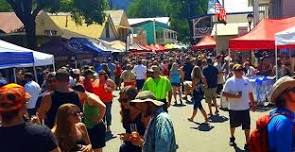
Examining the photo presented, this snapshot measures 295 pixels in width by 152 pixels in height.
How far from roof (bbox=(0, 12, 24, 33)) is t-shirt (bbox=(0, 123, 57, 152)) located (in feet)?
112

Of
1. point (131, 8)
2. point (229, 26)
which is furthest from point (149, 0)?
point (229, 26)

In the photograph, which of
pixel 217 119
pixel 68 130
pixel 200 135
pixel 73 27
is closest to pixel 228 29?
pixel 73 27

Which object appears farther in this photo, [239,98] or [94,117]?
[239,98]

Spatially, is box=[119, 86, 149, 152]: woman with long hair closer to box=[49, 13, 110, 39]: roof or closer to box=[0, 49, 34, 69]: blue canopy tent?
box=[0, 49, 34, 69]: blue canopy tent

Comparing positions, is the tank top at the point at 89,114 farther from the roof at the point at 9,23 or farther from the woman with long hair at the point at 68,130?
the roof at the point at 9,23

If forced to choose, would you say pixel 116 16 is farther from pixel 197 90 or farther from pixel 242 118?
pixel 242 118

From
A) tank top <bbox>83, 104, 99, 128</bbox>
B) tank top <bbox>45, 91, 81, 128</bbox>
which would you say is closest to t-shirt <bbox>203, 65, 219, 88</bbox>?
tank top <bbox>83, 104, 99, 128</bbox>

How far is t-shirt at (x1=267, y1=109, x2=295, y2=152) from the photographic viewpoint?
4.16m

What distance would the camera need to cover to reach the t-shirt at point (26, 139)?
4160 mm

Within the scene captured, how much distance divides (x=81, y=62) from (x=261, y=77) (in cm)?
1926

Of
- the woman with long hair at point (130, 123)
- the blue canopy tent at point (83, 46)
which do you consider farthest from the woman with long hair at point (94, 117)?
the blue canopy tent at point (83, 46)

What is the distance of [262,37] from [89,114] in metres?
10.1

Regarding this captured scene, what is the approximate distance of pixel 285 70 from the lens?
16141 millimetres

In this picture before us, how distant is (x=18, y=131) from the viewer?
4.18m
